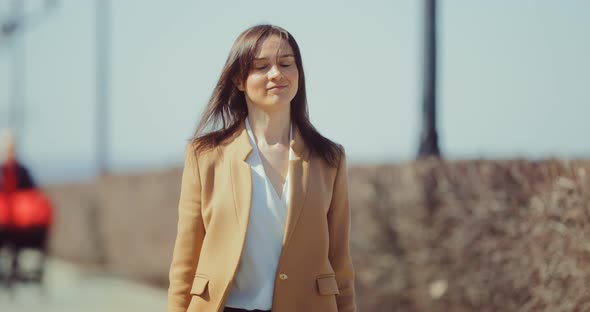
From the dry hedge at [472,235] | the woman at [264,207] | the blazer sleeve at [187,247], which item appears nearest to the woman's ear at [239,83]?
the woman at [264,207]

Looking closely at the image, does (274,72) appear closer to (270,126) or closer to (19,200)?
(270,126)

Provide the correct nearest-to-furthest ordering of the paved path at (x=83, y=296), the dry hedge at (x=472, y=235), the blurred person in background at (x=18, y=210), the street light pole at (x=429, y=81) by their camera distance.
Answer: the dry hedge at (x=472, y=235), the street light pole at (x=429, y=81), the paved path at (x=83, y=296), the blurred person in background at (x=18, y=210)

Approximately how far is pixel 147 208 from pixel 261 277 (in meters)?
12.5

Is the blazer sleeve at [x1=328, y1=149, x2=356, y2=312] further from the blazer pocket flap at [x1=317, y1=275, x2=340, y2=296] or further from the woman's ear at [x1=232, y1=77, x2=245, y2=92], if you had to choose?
the woman's ear at [x1=232, y1=77, x2=245, y2=92]

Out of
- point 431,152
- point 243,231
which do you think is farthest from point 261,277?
point 431,152

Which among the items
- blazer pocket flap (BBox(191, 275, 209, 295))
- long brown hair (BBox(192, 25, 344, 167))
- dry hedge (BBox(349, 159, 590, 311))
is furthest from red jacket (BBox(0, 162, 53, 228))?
blazer pocket flap (BBox(191, 275, 209, 295))

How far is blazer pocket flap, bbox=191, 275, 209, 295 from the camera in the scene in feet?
9.66

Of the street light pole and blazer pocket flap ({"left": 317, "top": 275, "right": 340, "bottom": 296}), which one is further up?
the street light pole

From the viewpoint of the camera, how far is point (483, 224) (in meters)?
6.49

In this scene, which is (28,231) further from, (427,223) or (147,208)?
(427,223)

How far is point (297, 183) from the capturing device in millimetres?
2971

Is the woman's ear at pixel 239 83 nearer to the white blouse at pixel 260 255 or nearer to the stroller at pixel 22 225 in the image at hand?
the white blouse at pixel 260 255

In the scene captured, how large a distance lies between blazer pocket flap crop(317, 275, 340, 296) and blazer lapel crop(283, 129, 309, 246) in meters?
0.17

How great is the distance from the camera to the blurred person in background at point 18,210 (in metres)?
11.5
